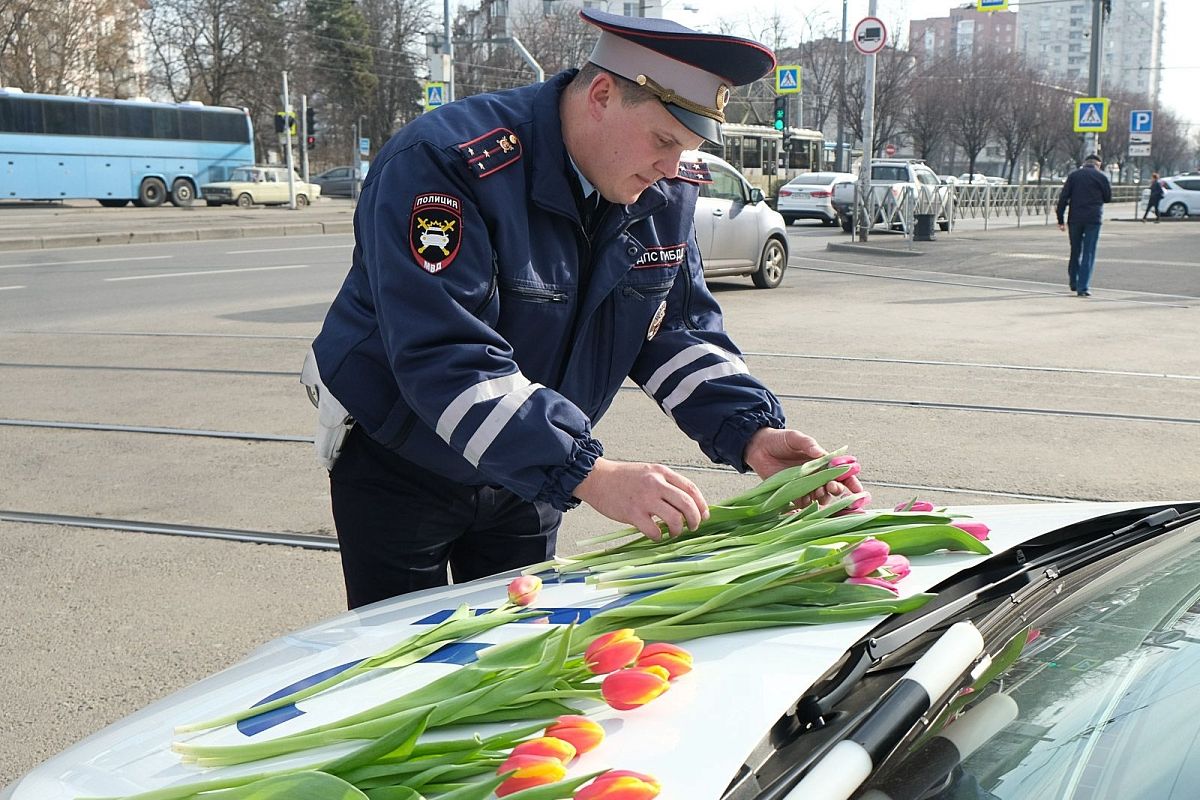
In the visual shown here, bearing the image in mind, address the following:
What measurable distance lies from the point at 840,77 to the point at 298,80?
27548 millimetres

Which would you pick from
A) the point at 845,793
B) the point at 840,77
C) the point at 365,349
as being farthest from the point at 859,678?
the point at 840,77

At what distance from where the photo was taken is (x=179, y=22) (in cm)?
5934

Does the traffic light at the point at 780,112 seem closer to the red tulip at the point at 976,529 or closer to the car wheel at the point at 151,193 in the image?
the car wheel at the point at 151,193

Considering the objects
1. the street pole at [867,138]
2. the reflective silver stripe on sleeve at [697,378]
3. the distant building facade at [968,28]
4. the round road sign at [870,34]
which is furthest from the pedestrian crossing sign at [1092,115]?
the distant building facade at [968,28]

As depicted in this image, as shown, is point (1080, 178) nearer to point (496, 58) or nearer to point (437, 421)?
point (437, 421)

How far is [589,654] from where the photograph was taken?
59.5 inches

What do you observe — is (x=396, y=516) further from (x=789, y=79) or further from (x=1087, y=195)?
(x=789, y=79)

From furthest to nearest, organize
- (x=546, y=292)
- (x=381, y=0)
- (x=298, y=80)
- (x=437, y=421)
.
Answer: (x=381, y=0) < (x=298, y=80) < (x=546, y=292) < (x=437, y=421)

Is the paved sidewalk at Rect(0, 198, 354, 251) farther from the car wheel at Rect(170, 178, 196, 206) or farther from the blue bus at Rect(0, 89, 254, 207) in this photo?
the car wheel at Rect(170, 178, 196, 206)

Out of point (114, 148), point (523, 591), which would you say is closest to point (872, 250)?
point (523, 591)

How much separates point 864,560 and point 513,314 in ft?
2.87

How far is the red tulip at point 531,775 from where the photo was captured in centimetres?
122

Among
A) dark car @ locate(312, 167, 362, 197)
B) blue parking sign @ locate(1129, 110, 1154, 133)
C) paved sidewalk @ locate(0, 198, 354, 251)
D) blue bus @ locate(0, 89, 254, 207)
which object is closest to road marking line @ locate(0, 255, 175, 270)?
paved sidewalk @ locate(0, 198, 354, 251)

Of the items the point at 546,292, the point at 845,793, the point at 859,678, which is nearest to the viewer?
the point at 845,793
